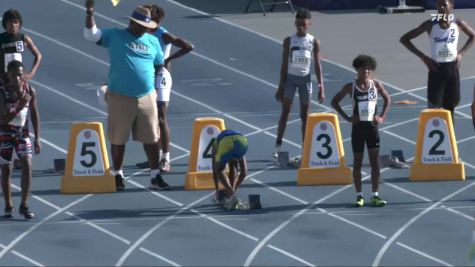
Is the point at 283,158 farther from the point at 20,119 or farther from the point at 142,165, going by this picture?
the point at 20,119

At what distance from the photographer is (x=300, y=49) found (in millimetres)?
17906

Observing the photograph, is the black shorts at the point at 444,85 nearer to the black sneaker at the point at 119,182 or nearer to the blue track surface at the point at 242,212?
the blue track surface at the point at 242,212

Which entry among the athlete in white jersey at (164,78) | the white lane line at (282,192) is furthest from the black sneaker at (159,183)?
the white lane line at (282,192)

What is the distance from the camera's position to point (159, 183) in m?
16.9

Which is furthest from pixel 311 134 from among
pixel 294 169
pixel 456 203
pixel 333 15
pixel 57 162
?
pixel 333 15

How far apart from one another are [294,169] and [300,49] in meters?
1.41

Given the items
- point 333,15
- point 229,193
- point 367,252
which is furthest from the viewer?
point 333,15

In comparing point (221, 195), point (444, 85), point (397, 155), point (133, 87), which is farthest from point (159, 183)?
point (444, 85)

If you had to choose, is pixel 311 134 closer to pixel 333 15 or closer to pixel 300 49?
pixel 300 49

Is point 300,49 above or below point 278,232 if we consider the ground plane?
above

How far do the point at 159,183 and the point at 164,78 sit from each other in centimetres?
137

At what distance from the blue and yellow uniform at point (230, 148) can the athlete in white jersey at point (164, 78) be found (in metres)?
1.72

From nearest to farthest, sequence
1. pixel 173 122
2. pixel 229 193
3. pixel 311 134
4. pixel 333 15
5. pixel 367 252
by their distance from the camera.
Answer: pixel 367 252, pixel 229 193, pixel 311 134, pixel 173 122, pixel 333 15

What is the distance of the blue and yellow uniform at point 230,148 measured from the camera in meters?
15.9
